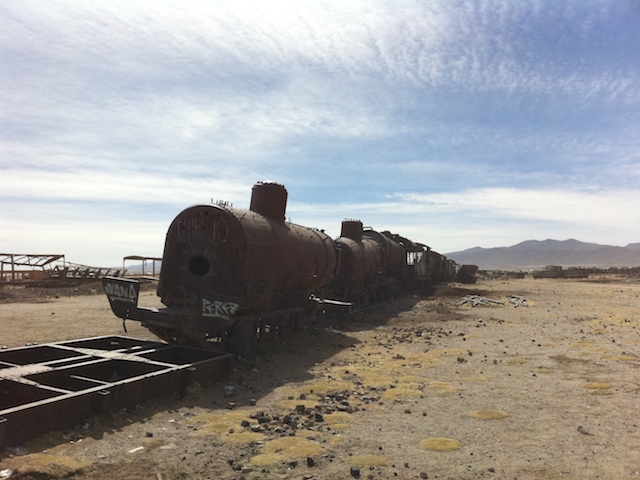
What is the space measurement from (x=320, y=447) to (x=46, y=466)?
290 centimetres

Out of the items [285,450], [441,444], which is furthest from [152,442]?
[441,444]

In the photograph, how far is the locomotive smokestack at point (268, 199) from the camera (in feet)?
40.3

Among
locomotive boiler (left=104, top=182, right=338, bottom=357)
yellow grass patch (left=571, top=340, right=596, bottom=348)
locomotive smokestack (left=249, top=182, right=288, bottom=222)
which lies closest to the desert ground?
yellow grass patch (left=571, top=340, right=596, bottom=348)

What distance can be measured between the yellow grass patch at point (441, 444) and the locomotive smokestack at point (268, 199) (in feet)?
24.7

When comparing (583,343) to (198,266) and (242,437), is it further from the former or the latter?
(242,437)

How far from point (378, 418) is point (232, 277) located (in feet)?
15.1

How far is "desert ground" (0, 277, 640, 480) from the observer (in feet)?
16.5

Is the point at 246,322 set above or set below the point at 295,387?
above

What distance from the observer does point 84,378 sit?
6.87m

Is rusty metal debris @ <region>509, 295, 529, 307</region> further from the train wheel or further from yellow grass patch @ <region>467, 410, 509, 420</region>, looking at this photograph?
yellow grass patch @ <region>467, 410, 509, 420</region>

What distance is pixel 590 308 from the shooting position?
2242 cm

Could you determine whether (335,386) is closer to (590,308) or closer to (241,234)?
(241,234)

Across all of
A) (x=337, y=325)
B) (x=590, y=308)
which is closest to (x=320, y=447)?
(x=337, y=325)

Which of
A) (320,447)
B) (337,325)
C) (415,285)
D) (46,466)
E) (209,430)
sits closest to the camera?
(46,466)
